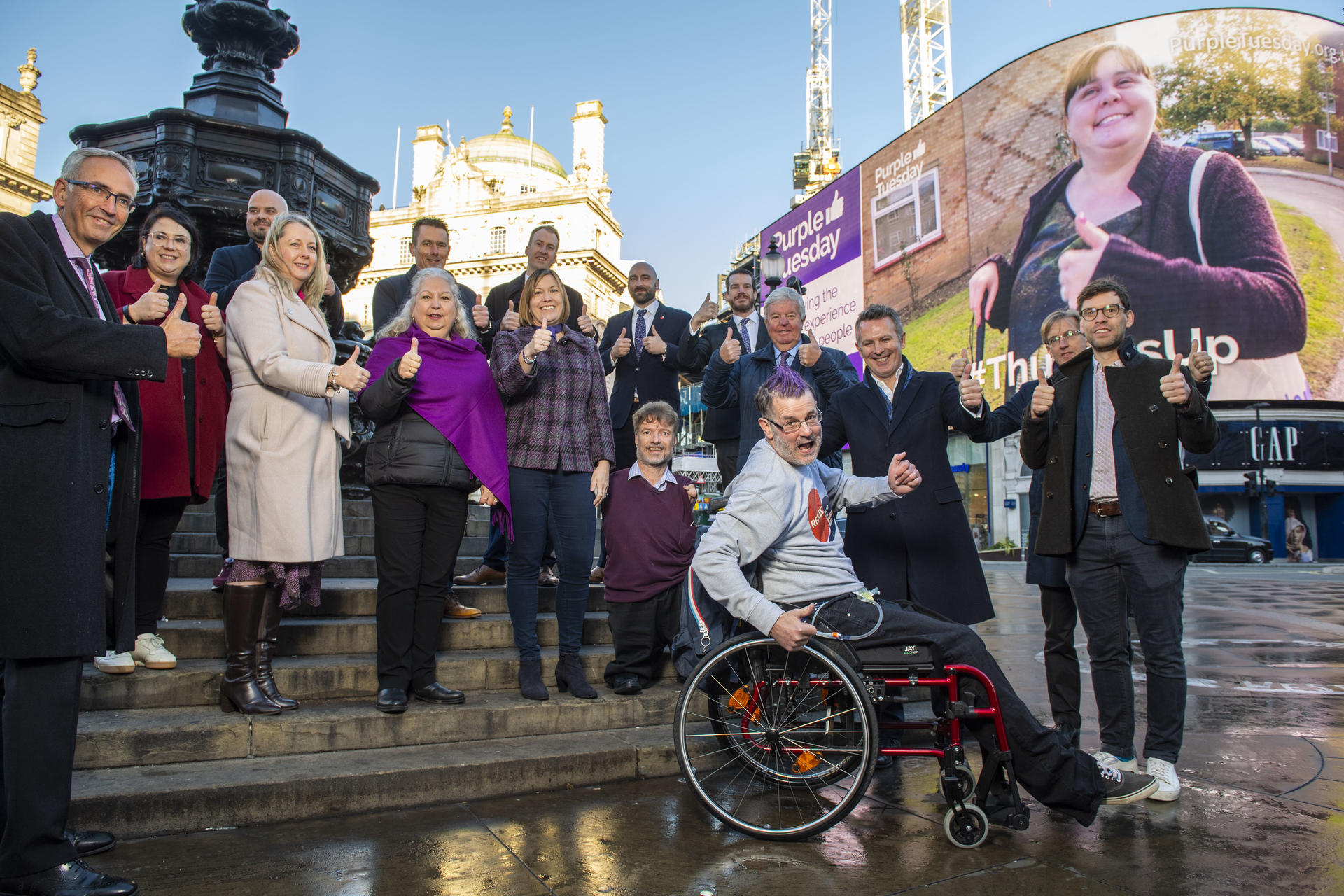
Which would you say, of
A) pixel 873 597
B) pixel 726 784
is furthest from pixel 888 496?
pixel 726 784

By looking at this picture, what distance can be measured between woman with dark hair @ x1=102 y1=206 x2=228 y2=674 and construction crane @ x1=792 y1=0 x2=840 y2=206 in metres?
72.6

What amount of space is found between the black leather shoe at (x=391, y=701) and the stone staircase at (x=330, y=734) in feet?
0.14

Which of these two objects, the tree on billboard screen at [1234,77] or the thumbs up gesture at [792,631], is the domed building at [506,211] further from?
the thumbs up gesture at [792,631]

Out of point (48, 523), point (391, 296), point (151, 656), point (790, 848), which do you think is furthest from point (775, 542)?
point (391, 296)

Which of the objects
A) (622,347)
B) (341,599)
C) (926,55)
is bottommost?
(341,599)

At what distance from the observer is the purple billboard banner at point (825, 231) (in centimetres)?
4444

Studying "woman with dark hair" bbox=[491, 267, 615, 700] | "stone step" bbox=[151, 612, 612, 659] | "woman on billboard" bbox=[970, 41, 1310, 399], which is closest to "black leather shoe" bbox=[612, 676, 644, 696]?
"woman with dark hair" bbox=[491, 267, 615, 700]

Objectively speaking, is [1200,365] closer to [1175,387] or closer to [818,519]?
[1175,387]

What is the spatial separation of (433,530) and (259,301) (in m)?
1.26

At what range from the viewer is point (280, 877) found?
8.16 feet

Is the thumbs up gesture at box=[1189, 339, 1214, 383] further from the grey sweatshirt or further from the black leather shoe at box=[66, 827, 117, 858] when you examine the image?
the black leather shoe at box=[66, 827, 117, 858]

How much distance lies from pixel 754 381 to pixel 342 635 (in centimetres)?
268

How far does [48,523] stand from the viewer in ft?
7.47

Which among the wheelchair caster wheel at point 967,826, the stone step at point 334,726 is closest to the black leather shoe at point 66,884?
the stone step at point 334,726
